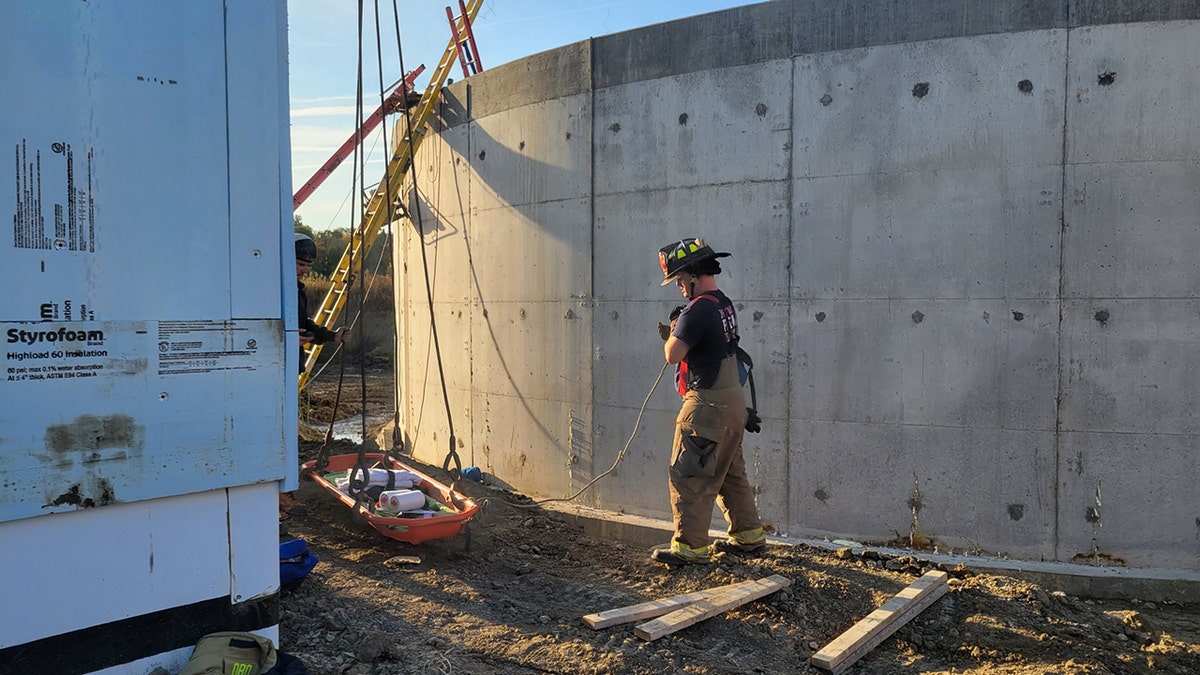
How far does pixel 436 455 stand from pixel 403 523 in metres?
3.15

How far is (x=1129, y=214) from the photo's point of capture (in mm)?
4730

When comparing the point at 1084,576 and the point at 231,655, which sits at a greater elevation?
the point at 231,655

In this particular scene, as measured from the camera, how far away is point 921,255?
198 inches

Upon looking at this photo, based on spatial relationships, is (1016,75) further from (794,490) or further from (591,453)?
(591,453)

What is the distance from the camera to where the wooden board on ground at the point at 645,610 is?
3816 millimetres

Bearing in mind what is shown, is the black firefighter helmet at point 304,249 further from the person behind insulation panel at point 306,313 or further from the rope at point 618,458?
the rope at point 618,458

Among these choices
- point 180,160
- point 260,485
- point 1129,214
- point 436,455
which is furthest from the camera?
point 436,455

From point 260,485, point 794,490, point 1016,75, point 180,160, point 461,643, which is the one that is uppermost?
point 1016,75

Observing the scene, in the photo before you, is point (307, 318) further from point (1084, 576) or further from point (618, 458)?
point (1084, 576)

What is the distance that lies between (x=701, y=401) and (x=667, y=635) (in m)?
1.41

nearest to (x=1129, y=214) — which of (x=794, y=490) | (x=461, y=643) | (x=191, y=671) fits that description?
(x=794, y=490)

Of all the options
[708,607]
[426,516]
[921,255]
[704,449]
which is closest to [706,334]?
[704,449]

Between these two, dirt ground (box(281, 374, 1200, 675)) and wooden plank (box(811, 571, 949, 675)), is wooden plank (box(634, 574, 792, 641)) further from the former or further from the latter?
wooden plank (box(811, 571, 949, 675))

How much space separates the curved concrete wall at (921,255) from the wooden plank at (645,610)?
145cm
